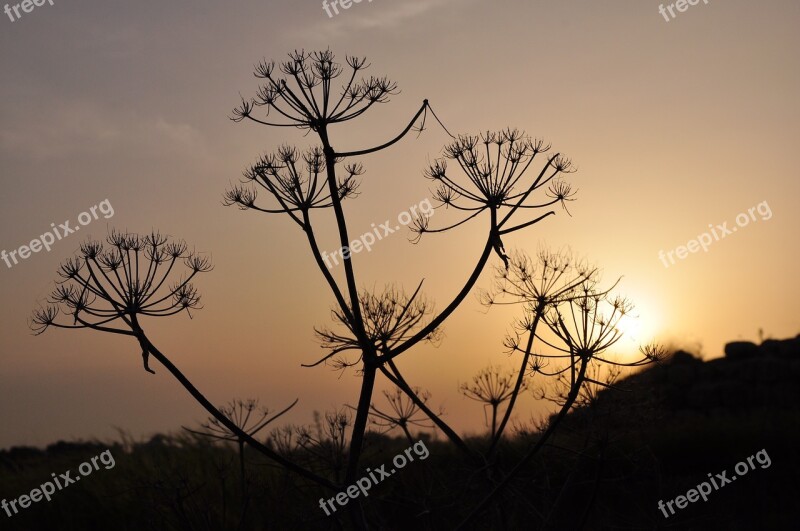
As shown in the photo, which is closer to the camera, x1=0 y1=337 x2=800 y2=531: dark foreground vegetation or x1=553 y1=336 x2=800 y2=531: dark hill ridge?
x1=0 y1=337 x2=800 y2=531: dark foreground vegetation

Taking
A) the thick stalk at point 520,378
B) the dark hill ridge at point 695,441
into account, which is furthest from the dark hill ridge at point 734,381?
the thick stalk at point 520,378

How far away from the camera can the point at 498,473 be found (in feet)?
26.2

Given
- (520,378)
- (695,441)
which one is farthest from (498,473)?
(695,441)

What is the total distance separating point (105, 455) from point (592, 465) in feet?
31.1

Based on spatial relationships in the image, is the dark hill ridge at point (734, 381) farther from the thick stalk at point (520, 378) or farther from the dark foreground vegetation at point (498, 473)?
the thick stalk at point (520, 378)

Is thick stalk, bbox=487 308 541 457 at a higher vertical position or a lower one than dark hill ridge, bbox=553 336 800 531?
higher

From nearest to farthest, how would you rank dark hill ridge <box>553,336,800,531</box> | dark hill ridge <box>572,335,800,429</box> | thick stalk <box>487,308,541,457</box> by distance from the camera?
thick stalk <box>487,308,541,457</box>, dark hill ridge <box>553,336,800,531</box>, dark hill ridge <box>572,335,800,429</box>

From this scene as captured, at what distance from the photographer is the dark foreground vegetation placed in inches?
330

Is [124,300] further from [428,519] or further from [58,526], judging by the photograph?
[58,526]

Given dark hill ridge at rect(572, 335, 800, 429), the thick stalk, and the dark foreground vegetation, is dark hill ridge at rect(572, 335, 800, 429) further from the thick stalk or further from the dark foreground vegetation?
the thick stalk

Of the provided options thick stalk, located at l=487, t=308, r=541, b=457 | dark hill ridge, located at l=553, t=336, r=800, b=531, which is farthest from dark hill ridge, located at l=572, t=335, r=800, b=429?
thick stalk, located at l=487, t=308, r=541, b=457

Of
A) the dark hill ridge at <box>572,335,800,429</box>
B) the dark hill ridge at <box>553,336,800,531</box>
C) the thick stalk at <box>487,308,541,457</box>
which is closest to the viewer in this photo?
the thick stalk at <box>487,308,541,457</box>

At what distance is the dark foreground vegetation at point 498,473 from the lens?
8391 mm

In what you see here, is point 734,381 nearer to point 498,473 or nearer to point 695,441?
point 695,441
